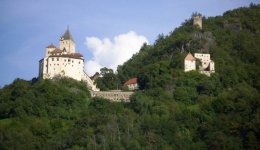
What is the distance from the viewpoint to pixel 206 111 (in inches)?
2842

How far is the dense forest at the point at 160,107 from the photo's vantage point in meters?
64.4

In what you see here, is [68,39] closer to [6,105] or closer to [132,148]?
[6,105]

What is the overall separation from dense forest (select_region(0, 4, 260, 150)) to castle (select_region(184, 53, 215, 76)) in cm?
99

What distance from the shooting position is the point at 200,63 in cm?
8569

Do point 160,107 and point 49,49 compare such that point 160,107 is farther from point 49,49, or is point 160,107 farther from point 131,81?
point 49,49

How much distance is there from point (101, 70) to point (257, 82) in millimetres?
22751

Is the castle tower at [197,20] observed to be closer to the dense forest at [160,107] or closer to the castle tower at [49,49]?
the dense forest at [160,107]

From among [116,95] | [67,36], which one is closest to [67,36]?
[67,36]

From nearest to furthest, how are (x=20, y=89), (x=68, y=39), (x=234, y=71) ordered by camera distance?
(x=20, y=89)
(x=234, y=71)
(x=68, y=39)

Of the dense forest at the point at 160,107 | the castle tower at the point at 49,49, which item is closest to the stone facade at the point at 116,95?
the dense forest at the point at 160,107

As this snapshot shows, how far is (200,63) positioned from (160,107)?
1406 cm

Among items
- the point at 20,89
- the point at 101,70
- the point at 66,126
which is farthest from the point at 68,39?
the point at 66,126

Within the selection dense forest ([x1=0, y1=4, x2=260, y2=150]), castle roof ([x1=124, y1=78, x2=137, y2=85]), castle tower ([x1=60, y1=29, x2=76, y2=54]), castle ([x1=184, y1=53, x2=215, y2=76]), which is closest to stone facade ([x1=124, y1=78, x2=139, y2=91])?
castle roof ([x1=124, y1=78, x2=137, y2=85])

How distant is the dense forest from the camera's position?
6444 cm
